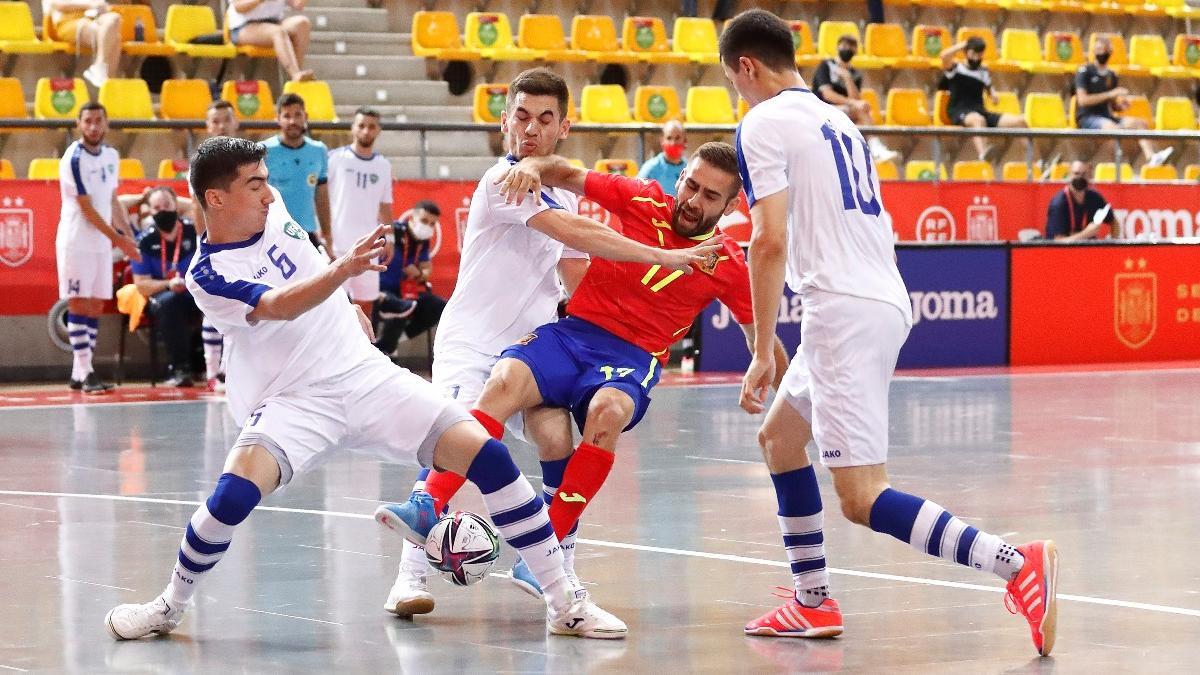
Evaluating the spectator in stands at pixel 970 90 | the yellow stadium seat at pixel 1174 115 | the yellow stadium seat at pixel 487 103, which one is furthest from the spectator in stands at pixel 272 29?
the yellow stadium seat at pixel 1174 115

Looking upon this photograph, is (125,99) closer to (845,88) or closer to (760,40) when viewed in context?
(845,88)

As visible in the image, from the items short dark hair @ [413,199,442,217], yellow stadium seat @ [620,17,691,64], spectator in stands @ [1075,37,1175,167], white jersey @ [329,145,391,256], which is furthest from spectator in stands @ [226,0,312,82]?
spectator in stands @ [1075,37,1175,167]

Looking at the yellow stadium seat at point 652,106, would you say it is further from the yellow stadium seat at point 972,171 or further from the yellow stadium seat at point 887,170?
the yellow stadium seat at point 972,171

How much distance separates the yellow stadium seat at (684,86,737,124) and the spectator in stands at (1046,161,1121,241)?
3.85 m

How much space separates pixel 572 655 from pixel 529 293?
163 cm

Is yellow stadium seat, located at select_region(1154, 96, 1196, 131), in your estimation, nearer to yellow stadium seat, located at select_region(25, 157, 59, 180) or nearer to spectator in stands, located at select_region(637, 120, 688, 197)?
spectator in stands, located at select_region(637, 120, 688, 197)

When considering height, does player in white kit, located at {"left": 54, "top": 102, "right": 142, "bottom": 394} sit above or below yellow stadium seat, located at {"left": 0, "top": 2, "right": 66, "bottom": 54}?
below

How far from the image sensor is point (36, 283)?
15.8 m

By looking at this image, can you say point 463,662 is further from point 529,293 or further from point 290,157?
point 290,157

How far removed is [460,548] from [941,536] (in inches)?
61.1

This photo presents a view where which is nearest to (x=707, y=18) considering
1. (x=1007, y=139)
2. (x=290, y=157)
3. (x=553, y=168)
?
(x=1007, y=139)

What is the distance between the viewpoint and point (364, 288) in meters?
15.2

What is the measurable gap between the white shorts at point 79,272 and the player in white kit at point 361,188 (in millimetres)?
2012

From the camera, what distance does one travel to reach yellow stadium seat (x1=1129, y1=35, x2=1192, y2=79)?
25.2m
